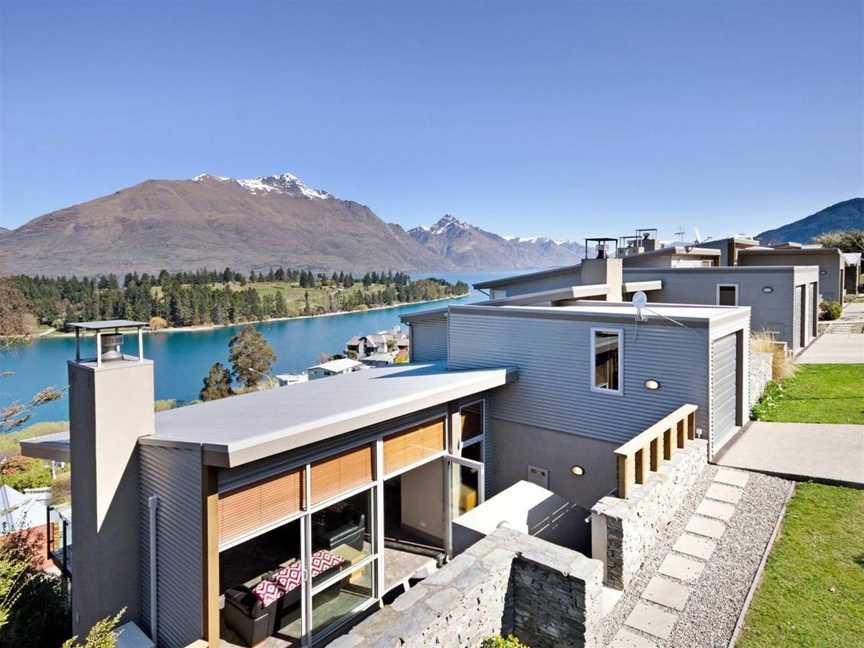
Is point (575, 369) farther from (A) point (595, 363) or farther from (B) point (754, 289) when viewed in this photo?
(B) point (754, 289)

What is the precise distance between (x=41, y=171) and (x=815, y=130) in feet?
692

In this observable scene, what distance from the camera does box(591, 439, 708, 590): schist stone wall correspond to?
5.20 m

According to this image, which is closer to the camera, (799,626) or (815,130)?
(799,626)

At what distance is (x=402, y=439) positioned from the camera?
7824mm

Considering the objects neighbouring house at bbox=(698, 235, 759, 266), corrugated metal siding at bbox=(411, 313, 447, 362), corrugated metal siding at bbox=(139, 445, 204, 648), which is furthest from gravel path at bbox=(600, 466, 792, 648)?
neighbouring house at bbox=(698, 235, 759, 266)

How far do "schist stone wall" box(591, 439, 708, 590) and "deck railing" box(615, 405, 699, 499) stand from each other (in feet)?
0.36

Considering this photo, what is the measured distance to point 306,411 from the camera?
686 centimetres

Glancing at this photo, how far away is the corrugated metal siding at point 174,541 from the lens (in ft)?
17.7

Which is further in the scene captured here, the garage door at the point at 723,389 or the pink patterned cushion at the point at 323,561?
the garage door at the point at 723,389

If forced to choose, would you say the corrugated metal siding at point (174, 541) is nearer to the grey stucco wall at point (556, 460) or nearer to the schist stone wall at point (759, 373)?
the grey stucco wall at point (556, 460)

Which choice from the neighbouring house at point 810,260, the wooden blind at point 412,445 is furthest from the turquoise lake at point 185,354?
the wooden blind at point 412,445

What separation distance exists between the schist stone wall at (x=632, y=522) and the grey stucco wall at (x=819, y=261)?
21123 mm

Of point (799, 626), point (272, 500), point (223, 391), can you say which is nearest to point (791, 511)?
point (799, 626)

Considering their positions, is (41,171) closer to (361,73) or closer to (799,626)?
(361,73)
